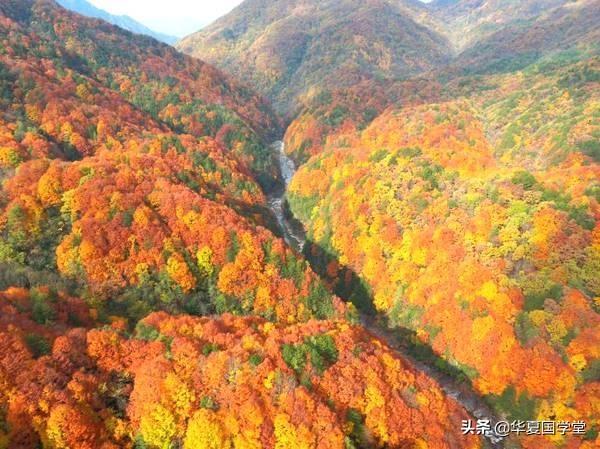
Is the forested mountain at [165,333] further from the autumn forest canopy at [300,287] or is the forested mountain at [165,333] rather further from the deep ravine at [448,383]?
the deep ravine at [448,383]

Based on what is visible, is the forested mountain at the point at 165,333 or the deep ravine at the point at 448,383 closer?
the forested mountain at the point at 165,333

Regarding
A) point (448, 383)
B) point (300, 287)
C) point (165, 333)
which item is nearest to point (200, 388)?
point (165, 333)

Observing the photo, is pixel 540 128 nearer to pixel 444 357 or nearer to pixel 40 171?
pixel 444 357

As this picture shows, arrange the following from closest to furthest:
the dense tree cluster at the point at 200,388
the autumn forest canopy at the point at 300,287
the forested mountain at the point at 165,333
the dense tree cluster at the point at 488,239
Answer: the dense tree cluster at the point at 200,388 < the forested mountain at the point at 165,333 < the autumn forest canopy at the point at 300,287 < the dense tree cluster at the point at 488,239

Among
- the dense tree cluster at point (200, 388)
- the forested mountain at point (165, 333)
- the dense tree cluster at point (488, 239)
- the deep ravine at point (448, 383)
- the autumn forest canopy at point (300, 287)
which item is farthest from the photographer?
the deep ravine at point (448, 383)

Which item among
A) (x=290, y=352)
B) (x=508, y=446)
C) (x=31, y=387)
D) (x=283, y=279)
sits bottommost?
(x=508, y=446)

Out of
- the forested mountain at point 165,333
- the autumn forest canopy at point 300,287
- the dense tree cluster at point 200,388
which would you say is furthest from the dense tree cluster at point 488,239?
the dense tree cluster at point 200,388

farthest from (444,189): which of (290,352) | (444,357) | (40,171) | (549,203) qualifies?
(40,171)
